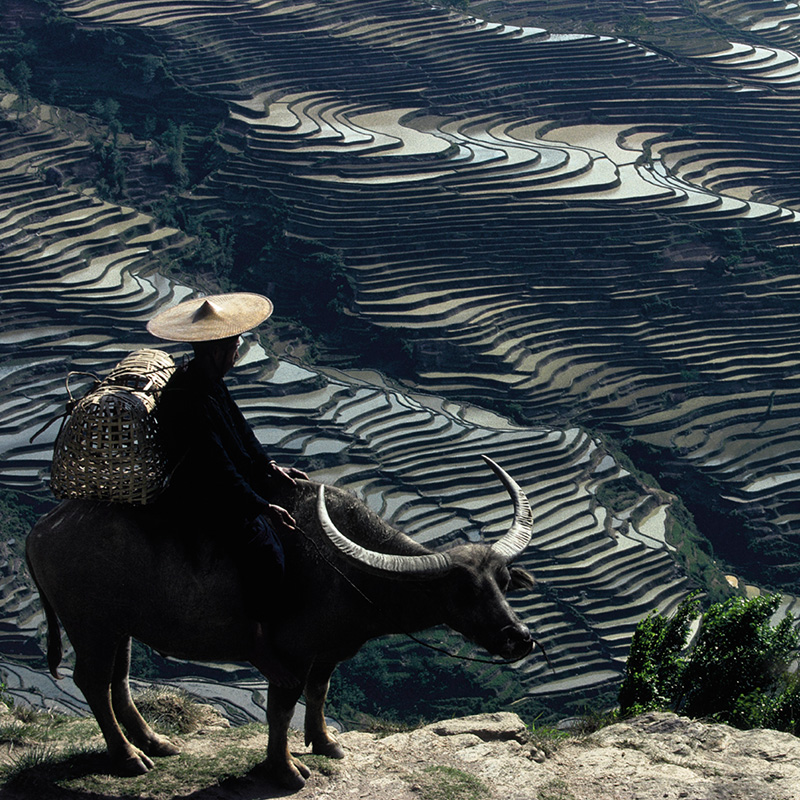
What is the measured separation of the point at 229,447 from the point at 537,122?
2247 cm

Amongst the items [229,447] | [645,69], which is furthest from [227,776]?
[645,69]

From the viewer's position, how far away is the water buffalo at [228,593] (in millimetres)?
2953

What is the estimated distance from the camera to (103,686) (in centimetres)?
302

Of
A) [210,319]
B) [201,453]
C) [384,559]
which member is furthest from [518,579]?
[210,319]

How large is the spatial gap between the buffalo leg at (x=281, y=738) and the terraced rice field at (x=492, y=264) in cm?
919

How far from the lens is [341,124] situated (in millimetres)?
23641

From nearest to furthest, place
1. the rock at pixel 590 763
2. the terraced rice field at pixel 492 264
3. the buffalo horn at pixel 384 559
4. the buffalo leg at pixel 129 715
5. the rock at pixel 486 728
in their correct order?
the buffalo horn at pixel 384 559
the rock at pixel 590 763
the buffalo leg at pixel 129 715
the rock at pixel 486 728
the terraced rice field at pixel 492 264

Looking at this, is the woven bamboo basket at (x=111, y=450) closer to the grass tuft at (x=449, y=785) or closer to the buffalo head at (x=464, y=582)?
the buffalo head at (x=464, y=582)

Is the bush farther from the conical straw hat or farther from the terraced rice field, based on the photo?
the terraced rice field

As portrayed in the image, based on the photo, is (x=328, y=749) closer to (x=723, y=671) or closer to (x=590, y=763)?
Result: (x=590, y=763)

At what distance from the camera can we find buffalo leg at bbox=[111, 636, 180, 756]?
3178mm

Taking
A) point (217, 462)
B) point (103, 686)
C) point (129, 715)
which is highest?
point (217, 462)

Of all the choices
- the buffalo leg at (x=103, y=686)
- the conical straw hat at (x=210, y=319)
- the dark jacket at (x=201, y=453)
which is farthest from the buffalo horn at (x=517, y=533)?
the buffalo leg at (x=103, y=686)

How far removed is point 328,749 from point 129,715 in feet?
2.02
